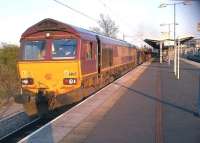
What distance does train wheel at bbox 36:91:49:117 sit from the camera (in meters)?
14.1

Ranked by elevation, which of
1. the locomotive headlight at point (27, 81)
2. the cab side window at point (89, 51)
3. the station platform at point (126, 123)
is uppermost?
the cab side window at point (89, 51)

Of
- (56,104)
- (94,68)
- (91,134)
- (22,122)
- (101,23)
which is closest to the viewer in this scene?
(91,134)

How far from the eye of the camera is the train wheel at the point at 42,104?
46.4 ft

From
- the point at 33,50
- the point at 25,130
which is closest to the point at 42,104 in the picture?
the point at 25,130

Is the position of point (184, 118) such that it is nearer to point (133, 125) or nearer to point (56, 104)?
point (133, 125)

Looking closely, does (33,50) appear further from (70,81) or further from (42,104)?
(42,104)

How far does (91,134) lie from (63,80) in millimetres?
5494

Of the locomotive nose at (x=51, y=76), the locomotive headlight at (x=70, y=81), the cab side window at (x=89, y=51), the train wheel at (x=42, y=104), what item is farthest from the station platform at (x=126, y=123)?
the cab side window at (x=89, y=51)

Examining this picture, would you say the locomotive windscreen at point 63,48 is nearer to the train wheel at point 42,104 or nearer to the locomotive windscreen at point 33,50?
the locomotive windscreen at point 33,50

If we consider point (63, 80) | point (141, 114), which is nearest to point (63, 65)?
point (63, 80)

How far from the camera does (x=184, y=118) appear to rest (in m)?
11.2

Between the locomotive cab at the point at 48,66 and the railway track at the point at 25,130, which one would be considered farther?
the locomotive cab at the point at 48,66

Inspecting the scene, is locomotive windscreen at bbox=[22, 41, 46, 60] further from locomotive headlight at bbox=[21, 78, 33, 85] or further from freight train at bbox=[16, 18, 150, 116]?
→ locomotive headlight at bbox=[21, 78, 33, 85]

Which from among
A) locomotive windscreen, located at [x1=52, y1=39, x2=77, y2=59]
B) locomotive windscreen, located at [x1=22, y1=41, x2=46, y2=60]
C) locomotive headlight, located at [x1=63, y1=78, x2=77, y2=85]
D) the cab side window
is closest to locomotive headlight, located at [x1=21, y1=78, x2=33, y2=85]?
locomotive windscreen, located at [x1=22, y1=41, x2=46, y2=60]
